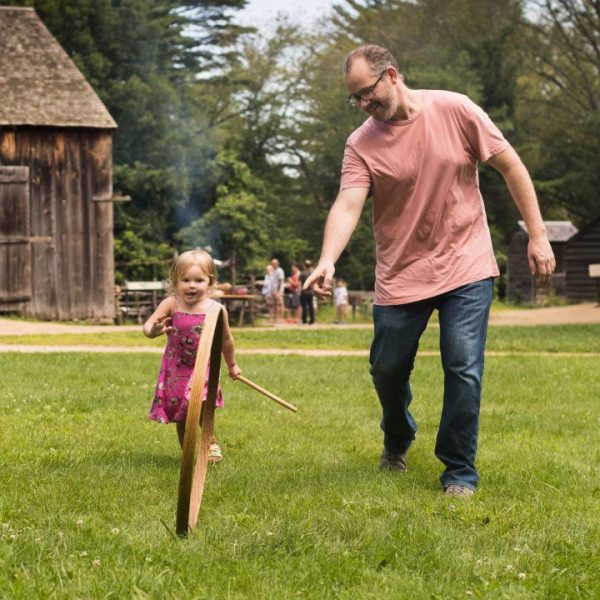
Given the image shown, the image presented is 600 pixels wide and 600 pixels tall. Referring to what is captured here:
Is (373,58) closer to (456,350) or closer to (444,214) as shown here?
(444,214)

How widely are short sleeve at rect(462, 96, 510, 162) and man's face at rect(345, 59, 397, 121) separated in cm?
37

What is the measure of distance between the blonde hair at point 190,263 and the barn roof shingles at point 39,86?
19.4m

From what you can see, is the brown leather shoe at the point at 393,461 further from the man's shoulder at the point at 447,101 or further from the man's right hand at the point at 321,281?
the man's shoulder at the point at 447,101

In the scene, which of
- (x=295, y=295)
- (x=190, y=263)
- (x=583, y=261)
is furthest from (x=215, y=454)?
(x=583, y=261)

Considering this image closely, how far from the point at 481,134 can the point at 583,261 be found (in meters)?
41.4

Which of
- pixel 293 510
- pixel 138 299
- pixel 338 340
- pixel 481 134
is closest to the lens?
pixel 293 510

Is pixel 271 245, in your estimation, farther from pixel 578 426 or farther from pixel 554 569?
pixel 554 569

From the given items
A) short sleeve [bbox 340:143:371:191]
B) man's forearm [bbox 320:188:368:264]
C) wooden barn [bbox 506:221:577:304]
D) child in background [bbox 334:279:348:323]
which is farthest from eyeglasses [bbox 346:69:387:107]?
wooden barn [bbox 506:221:577:304]

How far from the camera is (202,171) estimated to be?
41938 millimetres

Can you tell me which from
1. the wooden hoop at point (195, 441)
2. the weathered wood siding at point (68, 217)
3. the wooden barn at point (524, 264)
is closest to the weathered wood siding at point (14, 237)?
the weathered wood siding at point (68, 217)

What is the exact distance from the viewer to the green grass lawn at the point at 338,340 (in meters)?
19.0

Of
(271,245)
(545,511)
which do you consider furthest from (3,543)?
(271,245)

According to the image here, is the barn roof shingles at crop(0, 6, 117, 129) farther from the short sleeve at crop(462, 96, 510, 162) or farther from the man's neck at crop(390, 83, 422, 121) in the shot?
the short sleeve at crop(462, 96, 510, 162)

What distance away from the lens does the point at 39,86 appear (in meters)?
26.0
